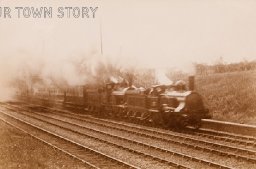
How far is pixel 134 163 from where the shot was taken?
11.0 meters

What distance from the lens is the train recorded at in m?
17.3

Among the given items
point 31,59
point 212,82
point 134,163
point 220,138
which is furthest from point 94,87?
point 31,59

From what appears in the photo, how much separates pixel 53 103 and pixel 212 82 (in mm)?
15146

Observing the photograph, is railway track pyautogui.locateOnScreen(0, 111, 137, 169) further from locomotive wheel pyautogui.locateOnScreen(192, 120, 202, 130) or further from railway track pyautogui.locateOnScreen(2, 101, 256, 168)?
locomotive wheel pyautogui.locateOnScreen(192, 120, 202, 130)

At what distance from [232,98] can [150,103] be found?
5.42m

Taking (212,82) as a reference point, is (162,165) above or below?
below

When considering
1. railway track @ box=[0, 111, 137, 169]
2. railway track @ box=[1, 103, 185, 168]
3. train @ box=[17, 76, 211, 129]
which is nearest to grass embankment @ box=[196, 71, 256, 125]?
train @ box=[17, 76, 211, 129]

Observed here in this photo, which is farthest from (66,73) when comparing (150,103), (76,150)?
(76,150)

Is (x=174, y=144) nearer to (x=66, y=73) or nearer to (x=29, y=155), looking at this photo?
(x=29, y=155)

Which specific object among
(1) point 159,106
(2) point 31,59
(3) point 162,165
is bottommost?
(3) point 162,165

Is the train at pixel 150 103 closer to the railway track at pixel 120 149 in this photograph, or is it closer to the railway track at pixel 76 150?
the railway track at pixel 120 149

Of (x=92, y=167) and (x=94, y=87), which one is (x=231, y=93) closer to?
(x=94, y=87)

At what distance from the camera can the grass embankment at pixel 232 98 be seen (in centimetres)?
1917

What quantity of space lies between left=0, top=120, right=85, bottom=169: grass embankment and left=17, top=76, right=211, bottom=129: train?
244 inches
